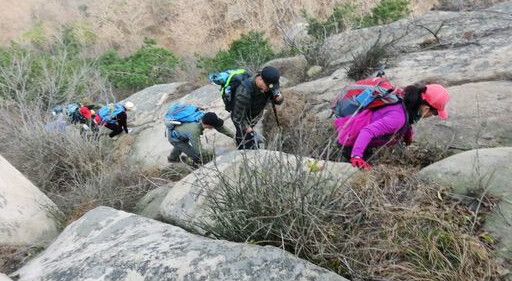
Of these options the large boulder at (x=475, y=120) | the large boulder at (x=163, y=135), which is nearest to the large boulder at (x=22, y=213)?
the large boulder at (x=163, y=135)

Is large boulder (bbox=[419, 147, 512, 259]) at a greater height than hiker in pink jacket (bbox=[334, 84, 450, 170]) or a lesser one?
Answer: lesser

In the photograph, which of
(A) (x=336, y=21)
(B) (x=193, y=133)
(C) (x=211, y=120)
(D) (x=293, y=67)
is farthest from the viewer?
(A) (x=336, y=21)

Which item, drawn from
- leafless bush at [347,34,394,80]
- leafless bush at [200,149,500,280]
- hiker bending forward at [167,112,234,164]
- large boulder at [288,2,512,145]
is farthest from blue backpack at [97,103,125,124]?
leafless bush at [200,149,500,280]

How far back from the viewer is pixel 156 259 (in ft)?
7.71

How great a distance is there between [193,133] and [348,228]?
8.45ft

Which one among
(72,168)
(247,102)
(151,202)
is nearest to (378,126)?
(247,102)

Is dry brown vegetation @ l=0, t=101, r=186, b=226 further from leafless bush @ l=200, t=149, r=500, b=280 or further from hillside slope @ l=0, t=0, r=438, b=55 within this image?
hillside slope @ l=0, t=0, r=438, b=55

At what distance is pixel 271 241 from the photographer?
7.64 feet

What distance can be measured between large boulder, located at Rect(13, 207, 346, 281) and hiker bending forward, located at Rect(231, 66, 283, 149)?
163 cm

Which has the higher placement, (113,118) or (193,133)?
(193,133)

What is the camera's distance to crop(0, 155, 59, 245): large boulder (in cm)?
345

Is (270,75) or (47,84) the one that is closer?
(270,75)

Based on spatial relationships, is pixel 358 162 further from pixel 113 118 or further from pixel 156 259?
pixel 113 118

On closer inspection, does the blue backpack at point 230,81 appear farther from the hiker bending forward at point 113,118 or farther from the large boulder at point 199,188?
the hiker bending forward at point 113,118
